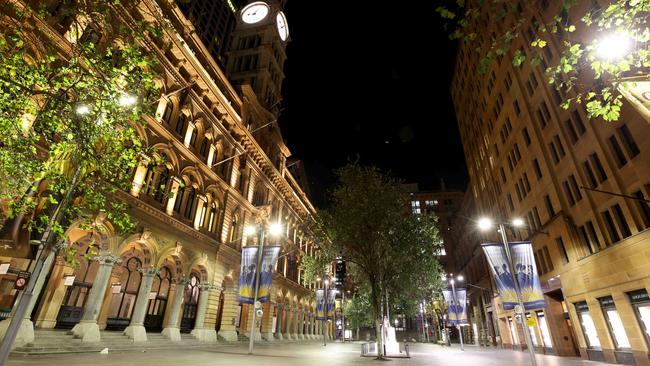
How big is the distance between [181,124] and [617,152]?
29881mm

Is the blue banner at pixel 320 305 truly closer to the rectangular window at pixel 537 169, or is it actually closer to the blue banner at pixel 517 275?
the rectangular window at pixel 537 169

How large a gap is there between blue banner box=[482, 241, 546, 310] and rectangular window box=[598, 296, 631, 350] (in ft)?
31.3

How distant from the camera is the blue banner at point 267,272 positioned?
20.5 metres

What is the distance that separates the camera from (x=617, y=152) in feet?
64.1

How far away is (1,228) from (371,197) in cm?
2031

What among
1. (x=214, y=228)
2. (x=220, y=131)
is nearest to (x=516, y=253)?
(x=214, y=228)

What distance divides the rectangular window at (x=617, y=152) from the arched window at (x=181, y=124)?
29.3m

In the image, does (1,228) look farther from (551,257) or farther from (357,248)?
(551,257)

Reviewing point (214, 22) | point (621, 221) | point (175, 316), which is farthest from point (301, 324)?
point (214, 22)

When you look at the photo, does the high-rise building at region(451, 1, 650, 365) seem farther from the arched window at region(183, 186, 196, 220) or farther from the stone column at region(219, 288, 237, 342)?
the stone column at region(219, 288, 237, 342)

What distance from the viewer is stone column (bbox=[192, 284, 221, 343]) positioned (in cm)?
2513

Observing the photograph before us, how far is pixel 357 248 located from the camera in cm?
2511

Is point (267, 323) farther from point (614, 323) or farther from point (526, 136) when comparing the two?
point (526, 136)

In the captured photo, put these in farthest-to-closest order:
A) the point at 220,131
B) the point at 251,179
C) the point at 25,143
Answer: the point at 251,179 < the point at 220,131 < the point at 25,143
